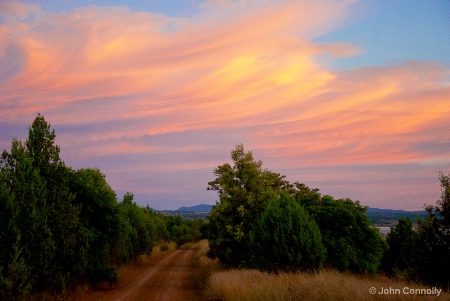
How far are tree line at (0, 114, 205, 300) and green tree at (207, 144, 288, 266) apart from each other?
6650 mm

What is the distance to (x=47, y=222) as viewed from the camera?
18562 mm

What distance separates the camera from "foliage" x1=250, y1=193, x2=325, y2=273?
19.4 metres

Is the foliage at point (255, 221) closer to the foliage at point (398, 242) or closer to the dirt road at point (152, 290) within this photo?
the dirt road at point (152, 290)

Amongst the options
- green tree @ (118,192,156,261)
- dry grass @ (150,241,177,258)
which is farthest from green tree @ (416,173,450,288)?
dry grass @ (150,241,177,258)

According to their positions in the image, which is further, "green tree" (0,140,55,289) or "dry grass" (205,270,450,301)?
"green tree" (0,140,55,289)

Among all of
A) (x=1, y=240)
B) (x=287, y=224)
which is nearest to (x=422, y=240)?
(x=287, y=224)

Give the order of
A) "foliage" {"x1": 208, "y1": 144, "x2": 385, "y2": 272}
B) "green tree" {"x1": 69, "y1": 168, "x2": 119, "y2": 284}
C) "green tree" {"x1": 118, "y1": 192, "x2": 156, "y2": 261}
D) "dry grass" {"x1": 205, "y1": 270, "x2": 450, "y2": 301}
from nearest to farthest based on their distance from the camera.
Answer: "dry grass" {"x1": 205, "y1": 270, "x2": 450, "y2": 301}
"green tree" {"x1": 69, "y1": 168, "x2": 119, "y2": 284}
"foliage" {"x1": 208, "y1": 144, "x2": 385, "y2": 272}
"green tree" {"x1": 118, "y1": 192, "x2": 156, "y2": 261}

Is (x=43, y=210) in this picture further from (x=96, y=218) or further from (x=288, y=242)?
(x=288, y=242)

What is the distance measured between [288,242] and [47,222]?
10491 millimetres

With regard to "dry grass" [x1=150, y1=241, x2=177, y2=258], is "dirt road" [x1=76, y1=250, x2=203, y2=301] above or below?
above

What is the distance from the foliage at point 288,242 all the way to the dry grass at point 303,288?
67.1 inches

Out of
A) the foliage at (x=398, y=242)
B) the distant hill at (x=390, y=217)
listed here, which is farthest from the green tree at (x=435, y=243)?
the foliage at (x=398, y=242)

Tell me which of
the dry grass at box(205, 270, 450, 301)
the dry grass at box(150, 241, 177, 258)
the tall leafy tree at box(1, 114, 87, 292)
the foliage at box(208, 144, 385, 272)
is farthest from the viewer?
the dry grass at box(150, 241, 177, 258)

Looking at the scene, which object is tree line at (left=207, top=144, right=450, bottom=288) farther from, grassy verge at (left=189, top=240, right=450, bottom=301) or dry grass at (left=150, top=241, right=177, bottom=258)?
dry grass at (left=150, top=241, right=177, bottom=258)
